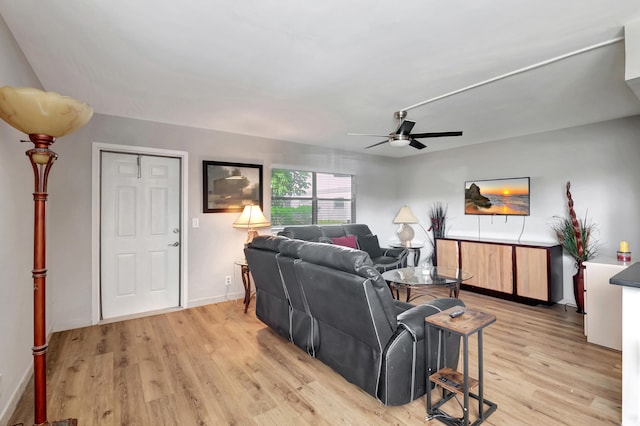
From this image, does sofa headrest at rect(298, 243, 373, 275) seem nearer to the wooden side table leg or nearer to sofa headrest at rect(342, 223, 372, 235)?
the wooden side table leg

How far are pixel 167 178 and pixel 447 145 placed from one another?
443 centimetres

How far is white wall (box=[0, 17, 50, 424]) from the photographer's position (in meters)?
1.85

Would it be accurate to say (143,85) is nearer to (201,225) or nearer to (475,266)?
(201,225)

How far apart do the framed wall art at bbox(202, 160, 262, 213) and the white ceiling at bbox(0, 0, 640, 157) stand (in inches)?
29.9

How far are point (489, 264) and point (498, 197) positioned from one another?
3.65 ft

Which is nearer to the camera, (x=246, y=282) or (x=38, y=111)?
(x=38, y=111)

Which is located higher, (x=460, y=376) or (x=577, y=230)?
(x=577, y=230)

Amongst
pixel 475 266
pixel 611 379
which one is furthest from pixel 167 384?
pixel 475 266

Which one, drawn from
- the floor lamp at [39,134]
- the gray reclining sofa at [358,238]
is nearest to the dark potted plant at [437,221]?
the gray reclining sofa at [358,238]

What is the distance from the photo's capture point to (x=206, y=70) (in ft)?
8.14

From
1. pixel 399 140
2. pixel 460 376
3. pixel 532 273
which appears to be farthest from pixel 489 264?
pixel 460 376

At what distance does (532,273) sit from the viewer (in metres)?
4.20

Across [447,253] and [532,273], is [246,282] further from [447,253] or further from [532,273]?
[532,273]

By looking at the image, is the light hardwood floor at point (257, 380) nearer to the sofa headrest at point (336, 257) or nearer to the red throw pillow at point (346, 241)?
the sofa headrest at point (336, 257)
